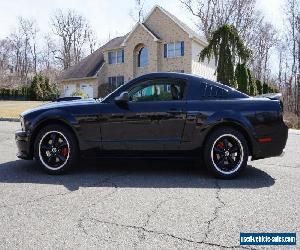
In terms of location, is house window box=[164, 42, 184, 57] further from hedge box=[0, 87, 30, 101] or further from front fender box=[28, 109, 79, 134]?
front fender box=[28, 109, 79, 134]

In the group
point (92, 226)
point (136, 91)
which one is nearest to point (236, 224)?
point (92, 226)

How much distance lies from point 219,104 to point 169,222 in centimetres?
233

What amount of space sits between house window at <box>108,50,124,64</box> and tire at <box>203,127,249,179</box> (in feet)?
93.2

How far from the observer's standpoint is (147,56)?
99.7 feet

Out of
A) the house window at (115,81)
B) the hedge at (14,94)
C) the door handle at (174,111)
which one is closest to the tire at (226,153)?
the door handle at (174,111)

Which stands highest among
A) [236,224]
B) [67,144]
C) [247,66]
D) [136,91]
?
[247,66]

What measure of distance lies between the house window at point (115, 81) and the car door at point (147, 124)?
27778mm

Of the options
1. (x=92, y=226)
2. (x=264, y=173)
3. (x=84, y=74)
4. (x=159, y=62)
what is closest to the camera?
(x=92, y=226)

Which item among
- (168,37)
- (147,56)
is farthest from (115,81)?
(168,37)

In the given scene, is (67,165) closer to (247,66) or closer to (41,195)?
(41,195)

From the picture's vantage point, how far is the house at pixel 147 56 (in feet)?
92.7

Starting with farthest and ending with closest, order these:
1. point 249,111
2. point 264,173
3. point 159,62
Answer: point 159,62 < point 264,173 < point 249,111

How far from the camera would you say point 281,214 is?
3.62 m

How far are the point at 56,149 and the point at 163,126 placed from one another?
1.75 metres
